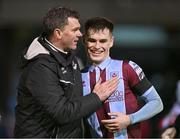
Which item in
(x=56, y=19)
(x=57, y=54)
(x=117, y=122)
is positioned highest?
(x=56, y=19)

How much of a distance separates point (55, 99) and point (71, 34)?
53 centimetres

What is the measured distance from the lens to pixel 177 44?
14.1 meters

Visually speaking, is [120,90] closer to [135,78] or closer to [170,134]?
[135,78]

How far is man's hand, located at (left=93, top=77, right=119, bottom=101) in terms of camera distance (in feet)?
14.4

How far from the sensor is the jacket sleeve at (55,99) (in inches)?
169

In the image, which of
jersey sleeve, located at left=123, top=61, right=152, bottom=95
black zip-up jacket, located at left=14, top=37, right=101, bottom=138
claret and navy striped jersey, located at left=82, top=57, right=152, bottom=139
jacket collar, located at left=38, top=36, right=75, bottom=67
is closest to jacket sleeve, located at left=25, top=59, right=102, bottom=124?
black zip-up jacket, located at left=14, top=37, right=101, bottom=138

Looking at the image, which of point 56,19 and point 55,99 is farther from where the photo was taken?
point 56,19

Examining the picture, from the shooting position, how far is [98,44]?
4.58 meters

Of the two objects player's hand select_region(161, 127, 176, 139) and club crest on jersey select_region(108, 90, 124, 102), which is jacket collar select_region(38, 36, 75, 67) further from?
player's hand select_region(161, 127, 176, 139)

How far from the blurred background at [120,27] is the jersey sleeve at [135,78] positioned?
8.68 meters

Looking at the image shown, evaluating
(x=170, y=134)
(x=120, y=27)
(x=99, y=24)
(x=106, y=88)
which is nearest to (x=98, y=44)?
(x=99, y=24)

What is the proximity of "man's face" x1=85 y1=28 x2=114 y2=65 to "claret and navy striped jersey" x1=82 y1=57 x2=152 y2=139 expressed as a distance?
2.3 inches

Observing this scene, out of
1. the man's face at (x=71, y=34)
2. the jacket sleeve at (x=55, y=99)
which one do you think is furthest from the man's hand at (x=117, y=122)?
the man's face at (x=71, y=34)

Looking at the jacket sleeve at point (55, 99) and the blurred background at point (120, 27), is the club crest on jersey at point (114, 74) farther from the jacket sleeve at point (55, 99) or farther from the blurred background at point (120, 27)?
the blurred background at point (120, 27)
